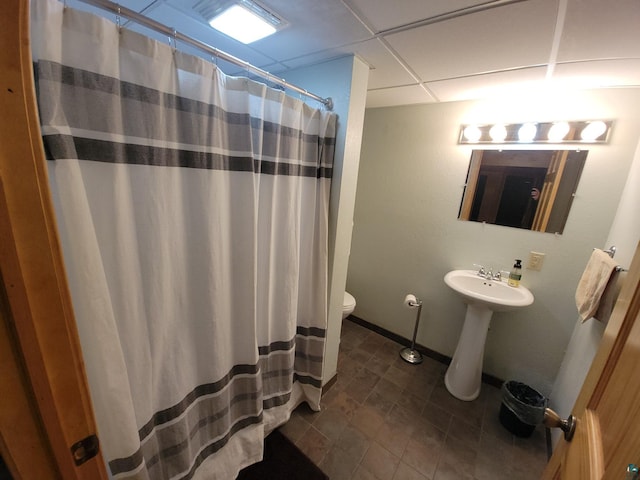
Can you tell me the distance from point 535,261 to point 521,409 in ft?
3.11

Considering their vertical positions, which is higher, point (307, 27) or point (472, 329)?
point (307, 27)

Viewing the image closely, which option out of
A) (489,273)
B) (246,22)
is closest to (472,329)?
(489,273)

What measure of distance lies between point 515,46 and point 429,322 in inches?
76.2

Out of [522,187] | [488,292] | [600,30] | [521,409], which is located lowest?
[521,409]

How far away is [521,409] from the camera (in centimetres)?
153

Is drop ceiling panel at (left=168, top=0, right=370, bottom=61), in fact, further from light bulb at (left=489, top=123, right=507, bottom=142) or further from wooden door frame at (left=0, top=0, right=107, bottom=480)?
light bulb at (left=489, top=123, right=507, bottom=142)

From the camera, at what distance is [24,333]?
36cm

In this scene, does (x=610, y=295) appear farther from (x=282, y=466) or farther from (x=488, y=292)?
(x=282, y=466)

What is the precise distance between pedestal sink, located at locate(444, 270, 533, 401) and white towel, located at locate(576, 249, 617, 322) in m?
0.37

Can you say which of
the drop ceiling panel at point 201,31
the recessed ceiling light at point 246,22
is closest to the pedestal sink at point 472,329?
the recessed ceiling light at point 246,22

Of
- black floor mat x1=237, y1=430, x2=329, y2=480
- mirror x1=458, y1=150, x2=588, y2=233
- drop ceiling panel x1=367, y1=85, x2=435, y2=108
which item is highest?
drop ceiling panel x1=367, y1=85, x2=435, y2=108

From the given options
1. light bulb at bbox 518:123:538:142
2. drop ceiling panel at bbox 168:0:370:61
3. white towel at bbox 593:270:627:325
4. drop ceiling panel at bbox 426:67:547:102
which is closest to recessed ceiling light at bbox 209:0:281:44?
drop ceiling panel at bbox 168:0:370:61

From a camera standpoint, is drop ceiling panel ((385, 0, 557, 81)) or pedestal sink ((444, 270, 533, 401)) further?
pedestal sink ((444, 270, 533, 401))

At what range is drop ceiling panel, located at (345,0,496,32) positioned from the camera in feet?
2.84
